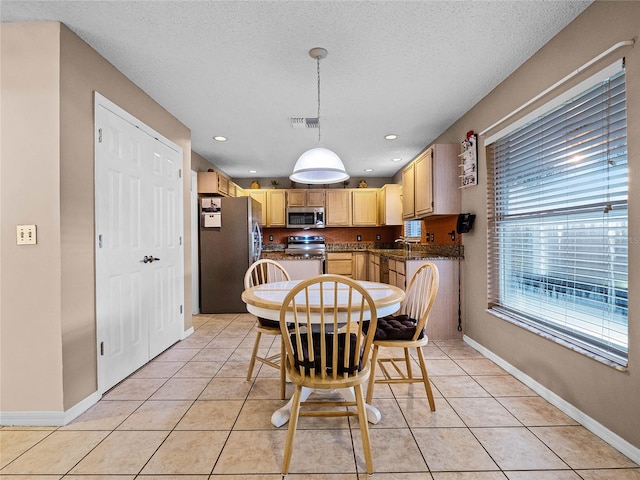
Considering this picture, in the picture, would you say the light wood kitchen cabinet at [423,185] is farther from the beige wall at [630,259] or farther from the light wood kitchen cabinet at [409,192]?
the beige wall at [630,259]

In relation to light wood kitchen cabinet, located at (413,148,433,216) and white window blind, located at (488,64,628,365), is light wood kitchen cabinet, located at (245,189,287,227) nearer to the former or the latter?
light wood kitchen cabinet, located at (413,148,433,216)

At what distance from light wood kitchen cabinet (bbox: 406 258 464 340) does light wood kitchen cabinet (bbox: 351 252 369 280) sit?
269 cm

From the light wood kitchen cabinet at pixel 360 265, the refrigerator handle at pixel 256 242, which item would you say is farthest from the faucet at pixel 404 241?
the refrigerator handle at pixel 256 242

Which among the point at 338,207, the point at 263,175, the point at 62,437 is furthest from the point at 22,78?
the point at 338,207

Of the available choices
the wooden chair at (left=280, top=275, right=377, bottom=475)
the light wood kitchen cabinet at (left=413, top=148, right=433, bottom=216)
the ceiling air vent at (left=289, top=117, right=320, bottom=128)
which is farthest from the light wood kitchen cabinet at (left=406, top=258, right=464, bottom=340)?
the wooden chair at (left=280, top=275, right=377, bottom=475)

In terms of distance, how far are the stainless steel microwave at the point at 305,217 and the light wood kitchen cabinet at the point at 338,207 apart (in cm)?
18

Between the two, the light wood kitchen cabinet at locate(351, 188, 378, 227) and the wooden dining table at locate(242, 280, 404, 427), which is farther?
the light wood kitchen cabinet at locate(351, 188, 378, 227)

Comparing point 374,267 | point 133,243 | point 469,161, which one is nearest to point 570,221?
point 469,161

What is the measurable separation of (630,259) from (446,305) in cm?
187

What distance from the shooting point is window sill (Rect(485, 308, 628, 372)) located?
160 centimetres

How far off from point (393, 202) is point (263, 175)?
2.54 m

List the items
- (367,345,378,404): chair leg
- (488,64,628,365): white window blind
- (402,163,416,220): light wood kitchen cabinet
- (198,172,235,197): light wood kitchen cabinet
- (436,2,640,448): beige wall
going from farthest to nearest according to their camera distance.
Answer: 1. (198,172,235,197): light wood kitchen cabinet
2. (402,163,416,220): light wood kitchen cabinet
3. (367,345,378,404): chair leg
4. (488,64,628,365): white window blind
5. (436,2,640,448): beige wall

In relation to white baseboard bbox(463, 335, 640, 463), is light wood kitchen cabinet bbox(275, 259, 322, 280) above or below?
above

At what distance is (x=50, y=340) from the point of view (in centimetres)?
181
